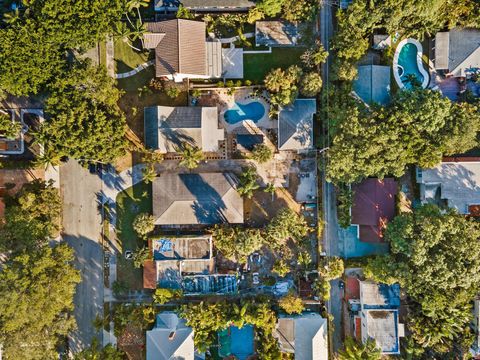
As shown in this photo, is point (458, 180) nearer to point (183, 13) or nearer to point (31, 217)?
point (183, 13)

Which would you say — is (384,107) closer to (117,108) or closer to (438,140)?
(438,140)

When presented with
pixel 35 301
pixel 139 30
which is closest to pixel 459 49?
pixel 139 30

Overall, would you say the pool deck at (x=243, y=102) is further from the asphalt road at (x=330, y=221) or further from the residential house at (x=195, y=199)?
the asphalt road at (x=330, y=221)

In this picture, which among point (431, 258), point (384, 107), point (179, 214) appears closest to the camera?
point (431, 258)

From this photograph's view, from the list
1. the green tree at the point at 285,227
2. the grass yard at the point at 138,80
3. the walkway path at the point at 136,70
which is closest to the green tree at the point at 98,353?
the green tree at the point at 285,227

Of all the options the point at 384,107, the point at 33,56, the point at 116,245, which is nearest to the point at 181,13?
the point at 33,56

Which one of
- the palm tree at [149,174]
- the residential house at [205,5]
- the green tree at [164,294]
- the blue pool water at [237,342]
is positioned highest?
the residential house at [205,5]
